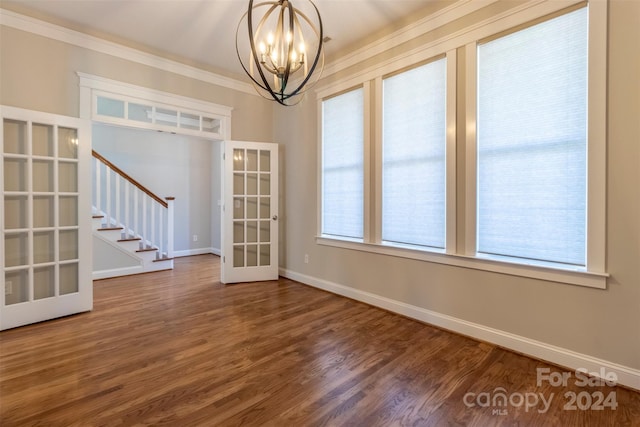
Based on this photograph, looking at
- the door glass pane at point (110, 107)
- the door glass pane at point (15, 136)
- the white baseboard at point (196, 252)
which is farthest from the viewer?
the white baseboard at point (196, 252)

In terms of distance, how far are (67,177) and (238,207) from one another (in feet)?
6.22

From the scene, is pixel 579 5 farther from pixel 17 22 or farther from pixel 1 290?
pixel 1 290

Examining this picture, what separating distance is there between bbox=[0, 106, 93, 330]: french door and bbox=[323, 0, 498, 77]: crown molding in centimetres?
292

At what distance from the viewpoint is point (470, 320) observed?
253cm

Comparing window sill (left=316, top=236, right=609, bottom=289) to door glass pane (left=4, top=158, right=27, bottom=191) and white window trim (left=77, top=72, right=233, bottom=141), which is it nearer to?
white window trim (left=77, top=72, right=233, bottom=141)

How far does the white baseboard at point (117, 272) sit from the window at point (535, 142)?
16.2 ft

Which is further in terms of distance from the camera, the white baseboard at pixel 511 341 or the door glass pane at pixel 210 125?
the door glass pane at pixel 210 125

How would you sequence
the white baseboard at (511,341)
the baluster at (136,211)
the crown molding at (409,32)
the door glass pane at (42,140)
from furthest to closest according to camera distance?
the baluster at (136,211) < the door glass pane at (42,140) < the crown molding at (409,32) < the white baseboard at (511,341)

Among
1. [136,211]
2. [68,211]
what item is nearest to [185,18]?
[68,211]

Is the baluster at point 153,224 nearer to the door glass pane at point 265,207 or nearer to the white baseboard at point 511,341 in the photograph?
the door glass pane at point 265,207

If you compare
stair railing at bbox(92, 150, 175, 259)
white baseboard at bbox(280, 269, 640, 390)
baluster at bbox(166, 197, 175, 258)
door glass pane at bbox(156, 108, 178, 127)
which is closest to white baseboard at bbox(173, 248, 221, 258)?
stair railing at bbox(92, 150, 175, 259)

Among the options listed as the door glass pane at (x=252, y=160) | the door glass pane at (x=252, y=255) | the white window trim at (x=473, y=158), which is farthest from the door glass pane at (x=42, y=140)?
the white window trim at (x=473, y=158)

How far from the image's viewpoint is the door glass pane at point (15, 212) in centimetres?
272

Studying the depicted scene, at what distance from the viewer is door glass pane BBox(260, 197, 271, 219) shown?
14.3 ft
